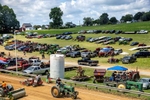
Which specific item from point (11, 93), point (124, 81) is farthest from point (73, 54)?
point (11, 93)

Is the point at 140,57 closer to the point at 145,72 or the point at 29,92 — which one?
the point at 145,72

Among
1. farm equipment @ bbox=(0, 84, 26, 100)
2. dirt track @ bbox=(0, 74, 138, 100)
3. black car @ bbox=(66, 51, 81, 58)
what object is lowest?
dirt track @ bbox=(0, 74, 138, 100)

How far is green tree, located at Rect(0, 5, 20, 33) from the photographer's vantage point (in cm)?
12397

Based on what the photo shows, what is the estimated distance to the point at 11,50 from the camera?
63.5m

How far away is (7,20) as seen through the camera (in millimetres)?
125875

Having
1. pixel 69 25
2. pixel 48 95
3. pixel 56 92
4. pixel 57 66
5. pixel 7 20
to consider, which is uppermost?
pixel 7 20

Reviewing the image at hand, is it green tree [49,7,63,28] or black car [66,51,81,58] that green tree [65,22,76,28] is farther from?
black car [66,51,81,58]

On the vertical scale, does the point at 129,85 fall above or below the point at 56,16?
below

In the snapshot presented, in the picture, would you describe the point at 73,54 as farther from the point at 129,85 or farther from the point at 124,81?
the point at 129,85

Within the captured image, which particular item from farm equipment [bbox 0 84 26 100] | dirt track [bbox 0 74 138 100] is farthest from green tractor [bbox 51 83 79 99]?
farm equipment [bbox 0 84 26 100]

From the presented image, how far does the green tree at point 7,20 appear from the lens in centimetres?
12397

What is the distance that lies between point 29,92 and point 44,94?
1.76 meters

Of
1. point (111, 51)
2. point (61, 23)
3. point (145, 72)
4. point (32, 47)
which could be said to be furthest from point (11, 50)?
point (61, 23)

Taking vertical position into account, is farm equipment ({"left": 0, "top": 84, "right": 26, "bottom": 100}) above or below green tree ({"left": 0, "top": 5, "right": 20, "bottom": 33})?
below
